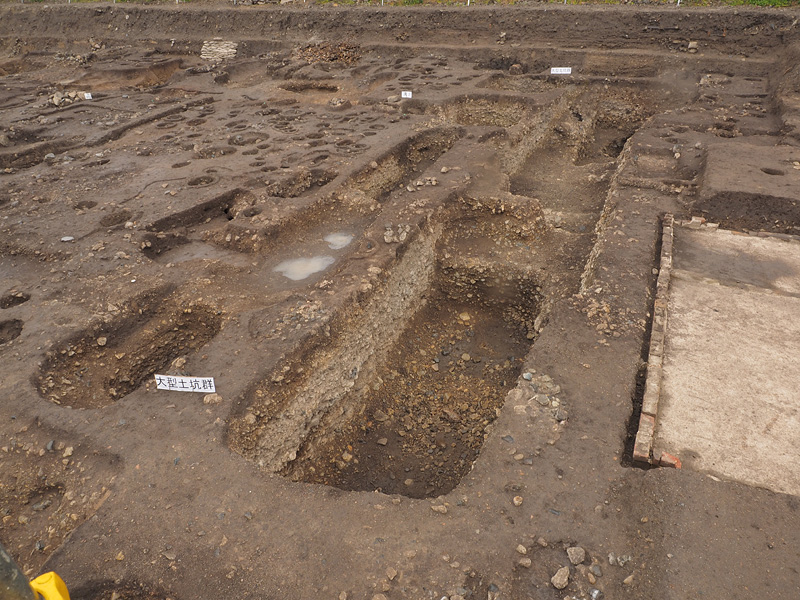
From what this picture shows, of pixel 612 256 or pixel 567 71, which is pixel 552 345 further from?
pixel 567 71

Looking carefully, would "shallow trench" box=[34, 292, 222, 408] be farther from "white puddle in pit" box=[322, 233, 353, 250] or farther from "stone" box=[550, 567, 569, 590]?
"stone" box=[550, 567, 569, 590]

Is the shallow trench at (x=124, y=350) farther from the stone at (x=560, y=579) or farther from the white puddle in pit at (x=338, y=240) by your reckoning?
the stone at (x=560, y=579)

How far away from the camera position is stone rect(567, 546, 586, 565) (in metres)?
2.79

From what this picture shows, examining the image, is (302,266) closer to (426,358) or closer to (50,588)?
(426,358)

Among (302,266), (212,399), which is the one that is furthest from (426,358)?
(212,399)

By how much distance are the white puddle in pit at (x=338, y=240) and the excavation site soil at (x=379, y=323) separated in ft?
0.10

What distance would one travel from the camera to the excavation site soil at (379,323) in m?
2.89

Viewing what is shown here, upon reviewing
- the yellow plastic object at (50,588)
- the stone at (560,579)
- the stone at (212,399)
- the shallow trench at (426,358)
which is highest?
the yellow plastic object at (50,588)

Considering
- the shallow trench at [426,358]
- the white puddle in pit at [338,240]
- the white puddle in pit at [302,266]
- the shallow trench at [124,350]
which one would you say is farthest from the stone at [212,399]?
the white puddle in pit at [338,240]

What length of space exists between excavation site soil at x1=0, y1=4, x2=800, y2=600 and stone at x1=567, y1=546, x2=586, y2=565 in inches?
0.5

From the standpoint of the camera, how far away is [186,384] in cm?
389

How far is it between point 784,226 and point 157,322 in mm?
6696

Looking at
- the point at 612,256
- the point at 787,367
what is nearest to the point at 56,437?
the point at 612,256

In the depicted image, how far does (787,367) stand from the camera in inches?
157
